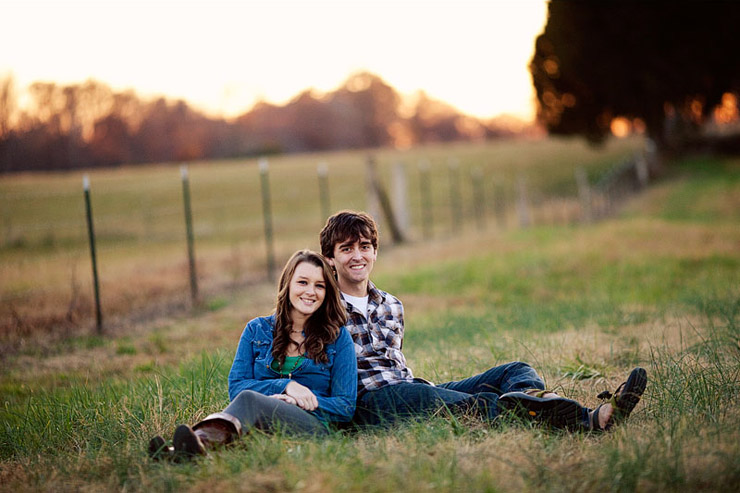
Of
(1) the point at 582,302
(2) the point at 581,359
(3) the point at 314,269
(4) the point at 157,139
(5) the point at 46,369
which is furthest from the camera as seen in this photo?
(4) the point at 157,139

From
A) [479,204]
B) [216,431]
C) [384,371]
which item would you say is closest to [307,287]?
[384,371]

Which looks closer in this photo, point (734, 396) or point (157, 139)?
point (734, 396)

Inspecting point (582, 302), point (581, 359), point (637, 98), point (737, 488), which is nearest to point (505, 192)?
point (637, 98)

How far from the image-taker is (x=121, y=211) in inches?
1116

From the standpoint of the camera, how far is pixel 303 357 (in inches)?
141

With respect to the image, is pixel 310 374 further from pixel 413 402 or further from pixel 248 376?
pixel 413 402

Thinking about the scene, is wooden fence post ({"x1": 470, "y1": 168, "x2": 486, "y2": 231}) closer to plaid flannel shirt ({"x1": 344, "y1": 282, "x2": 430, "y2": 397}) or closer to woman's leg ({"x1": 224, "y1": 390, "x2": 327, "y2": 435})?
plaid flannel shirt ({"x1": 344, "y1": 282, "x2": 430, "y2": 397})

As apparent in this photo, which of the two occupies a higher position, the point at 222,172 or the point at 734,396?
the point at 222,172

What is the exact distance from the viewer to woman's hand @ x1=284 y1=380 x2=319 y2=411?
11.2 ft

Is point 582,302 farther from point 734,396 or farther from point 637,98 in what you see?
point 637,98

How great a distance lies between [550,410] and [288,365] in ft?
4.43

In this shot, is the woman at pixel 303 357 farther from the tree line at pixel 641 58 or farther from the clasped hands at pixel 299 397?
the tree line at pixel 641 58

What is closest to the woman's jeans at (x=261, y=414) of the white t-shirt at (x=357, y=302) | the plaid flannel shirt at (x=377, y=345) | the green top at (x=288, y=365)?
the green top at (x=288, y=365)

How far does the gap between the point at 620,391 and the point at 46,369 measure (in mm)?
4997
